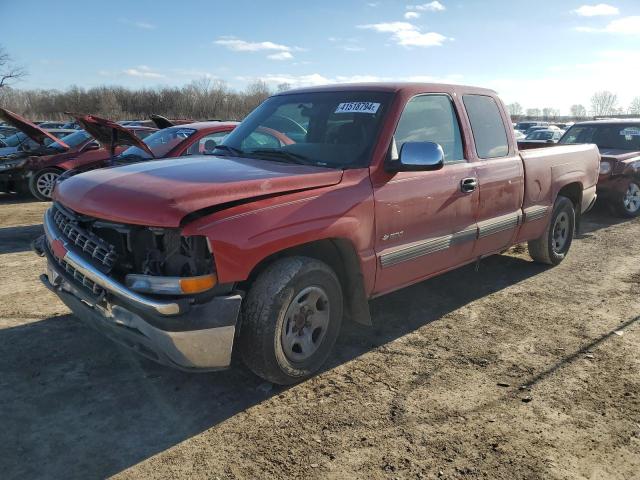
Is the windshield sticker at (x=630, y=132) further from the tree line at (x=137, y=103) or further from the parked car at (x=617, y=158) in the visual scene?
the tree line at (x=137, y=103)

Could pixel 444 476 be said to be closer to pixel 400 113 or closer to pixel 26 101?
pixel 400 113

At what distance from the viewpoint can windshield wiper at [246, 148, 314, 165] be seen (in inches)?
146

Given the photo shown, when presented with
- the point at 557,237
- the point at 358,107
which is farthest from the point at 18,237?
the point at 557,237

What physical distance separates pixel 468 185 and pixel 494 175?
50 cm

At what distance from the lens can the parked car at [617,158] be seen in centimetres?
Answer: 905

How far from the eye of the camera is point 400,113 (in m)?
3.83

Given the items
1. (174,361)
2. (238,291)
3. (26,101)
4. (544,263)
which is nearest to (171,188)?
(238,291)

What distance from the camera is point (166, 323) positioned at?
2666mm

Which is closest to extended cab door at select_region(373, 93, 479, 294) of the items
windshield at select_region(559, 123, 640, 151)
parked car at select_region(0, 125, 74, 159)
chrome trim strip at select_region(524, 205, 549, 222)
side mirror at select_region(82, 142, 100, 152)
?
chrome trim strip at select_region(524, 205, 549, 222)

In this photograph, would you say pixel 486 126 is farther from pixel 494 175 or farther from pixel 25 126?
pixel 25 126

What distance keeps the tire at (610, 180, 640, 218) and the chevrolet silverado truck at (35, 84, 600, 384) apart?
219 inches

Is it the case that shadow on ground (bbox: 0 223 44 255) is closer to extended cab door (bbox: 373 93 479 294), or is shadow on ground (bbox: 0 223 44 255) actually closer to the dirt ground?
the dirt ground

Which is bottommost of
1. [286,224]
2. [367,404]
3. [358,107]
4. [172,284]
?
[367,404]

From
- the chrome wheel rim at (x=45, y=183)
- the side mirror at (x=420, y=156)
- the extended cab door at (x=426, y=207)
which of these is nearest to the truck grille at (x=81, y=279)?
the extended cab door at (x=426, y=207)
